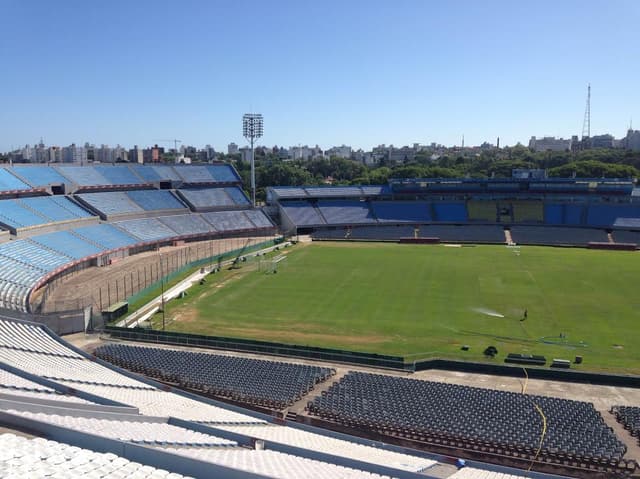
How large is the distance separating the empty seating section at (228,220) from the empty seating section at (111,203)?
34.9ft

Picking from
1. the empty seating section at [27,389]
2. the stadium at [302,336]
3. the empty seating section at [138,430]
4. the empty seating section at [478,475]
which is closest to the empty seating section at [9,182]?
the stadium at [302,336]

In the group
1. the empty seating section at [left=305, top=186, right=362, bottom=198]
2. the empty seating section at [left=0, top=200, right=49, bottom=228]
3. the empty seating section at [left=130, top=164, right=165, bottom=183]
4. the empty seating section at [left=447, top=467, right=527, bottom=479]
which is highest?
the empty seating section at [left=130, top=164, right=165, bottom=183]

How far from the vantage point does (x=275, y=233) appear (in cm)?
8644

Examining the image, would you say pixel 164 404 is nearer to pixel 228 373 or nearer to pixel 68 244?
pixel 228 373

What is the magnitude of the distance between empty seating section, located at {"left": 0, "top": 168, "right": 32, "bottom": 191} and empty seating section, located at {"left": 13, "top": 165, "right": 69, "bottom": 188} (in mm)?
1411

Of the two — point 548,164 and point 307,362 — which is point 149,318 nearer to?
point 307,362

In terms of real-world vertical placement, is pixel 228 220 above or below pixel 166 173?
below

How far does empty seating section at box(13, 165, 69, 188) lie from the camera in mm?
66400

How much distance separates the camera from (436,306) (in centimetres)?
4406

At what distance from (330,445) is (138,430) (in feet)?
21.0

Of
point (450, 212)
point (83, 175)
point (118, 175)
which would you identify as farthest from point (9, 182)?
point (450, 212)

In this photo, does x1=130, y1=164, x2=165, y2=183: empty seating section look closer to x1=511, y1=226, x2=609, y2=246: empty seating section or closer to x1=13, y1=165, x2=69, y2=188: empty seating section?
x1=13, y1=165, x2=69, y2=188: empty seating section

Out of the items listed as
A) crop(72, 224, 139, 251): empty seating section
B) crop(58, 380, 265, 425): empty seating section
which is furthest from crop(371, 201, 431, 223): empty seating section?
crop(58, 380, 265, 425): empty seating section

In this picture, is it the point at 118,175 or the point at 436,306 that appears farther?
the point at 118,175
